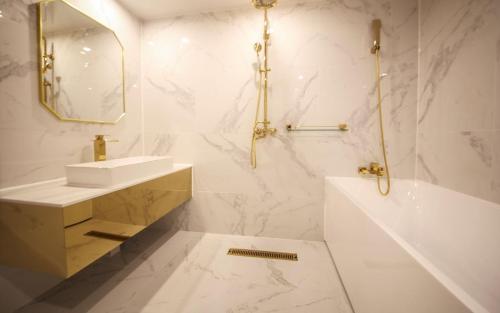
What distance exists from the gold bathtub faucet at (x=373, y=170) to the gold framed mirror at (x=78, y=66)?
2.05m

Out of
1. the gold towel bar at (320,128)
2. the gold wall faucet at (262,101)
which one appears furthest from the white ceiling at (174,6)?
the gold towel bar at (320,128)

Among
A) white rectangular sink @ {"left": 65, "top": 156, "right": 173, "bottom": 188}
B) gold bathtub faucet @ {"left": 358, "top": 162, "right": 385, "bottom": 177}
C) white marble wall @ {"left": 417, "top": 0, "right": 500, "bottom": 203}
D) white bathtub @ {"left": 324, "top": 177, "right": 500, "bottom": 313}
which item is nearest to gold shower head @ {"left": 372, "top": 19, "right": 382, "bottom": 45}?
white marble wall @ {"left": 417, "top": 0, "right": 500, "bottom": 203}

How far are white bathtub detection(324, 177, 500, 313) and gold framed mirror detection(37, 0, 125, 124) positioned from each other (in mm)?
1832

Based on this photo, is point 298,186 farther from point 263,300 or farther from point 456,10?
point 456,10

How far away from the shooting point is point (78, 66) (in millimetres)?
1415

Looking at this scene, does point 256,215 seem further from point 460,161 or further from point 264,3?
point 264,3

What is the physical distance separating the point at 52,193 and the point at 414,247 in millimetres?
1922

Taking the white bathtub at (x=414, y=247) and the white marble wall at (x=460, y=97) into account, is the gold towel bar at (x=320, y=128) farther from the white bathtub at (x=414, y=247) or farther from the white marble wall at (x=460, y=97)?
the white marble wall at (x=460, y=97)

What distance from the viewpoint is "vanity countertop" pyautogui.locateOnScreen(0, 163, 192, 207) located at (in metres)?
0.89

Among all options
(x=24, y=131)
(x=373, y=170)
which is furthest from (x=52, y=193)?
(x=373, y=170)

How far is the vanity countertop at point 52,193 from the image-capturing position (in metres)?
0.89

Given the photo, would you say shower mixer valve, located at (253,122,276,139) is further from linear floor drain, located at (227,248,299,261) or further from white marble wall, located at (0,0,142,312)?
white marble wall, located at (0,0,142,312)

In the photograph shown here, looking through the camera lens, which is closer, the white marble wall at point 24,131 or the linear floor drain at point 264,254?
the white marble wall at point 24,131

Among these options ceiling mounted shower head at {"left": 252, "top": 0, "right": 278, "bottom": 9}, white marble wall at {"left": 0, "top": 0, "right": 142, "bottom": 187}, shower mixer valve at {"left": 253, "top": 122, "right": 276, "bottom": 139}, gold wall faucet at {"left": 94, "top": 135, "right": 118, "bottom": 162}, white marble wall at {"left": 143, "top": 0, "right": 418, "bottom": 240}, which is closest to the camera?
white marble wall at {"left": 0, "top": 0, "right": 142, "bottom": 187}
